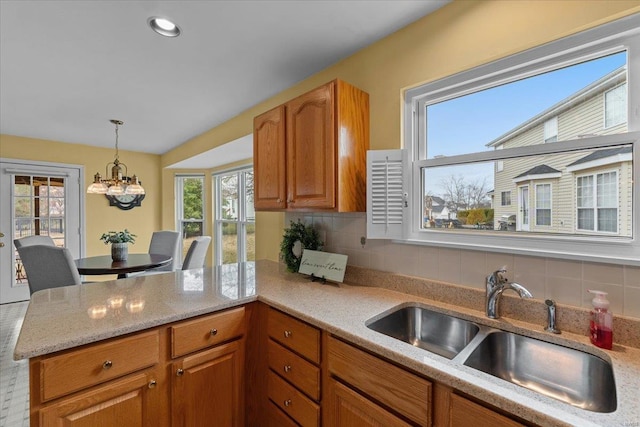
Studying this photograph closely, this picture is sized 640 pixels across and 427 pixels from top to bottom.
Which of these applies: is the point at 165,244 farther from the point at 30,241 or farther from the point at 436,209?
the point at 436,209

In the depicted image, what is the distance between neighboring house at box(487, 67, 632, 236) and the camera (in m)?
1.14

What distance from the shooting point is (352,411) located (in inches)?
45.9

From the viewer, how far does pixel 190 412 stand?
1383 millimetres

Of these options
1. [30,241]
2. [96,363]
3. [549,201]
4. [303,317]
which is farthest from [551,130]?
[30,241]

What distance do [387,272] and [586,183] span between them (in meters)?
0.99

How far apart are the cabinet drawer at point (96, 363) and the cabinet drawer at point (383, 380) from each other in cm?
76

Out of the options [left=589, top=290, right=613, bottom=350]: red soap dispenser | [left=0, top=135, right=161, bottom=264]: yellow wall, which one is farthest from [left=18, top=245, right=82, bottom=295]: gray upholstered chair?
[left=589, top=290, right=613, bottom=350]: red soap dispenser

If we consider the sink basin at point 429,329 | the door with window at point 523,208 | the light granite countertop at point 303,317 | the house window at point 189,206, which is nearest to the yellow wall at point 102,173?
the house window at point 189,206

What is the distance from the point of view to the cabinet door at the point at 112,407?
107 centimetres

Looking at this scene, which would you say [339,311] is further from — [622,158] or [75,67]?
[75,67]

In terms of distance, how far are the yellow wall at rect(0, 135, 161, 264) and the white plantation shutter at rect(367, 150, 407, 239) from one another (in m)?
4.60

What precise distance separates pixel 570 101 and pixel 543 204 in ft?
1.43

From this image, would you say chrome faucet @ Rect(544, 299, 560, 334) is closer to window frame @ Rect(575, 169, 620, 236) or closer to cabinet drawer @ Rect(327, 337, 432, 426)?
window frame @ Rect(575, 169, 620, 236)

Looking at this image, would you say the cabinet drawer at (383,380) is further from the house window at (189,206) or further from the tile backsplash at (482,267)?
the house window at (189,206)
